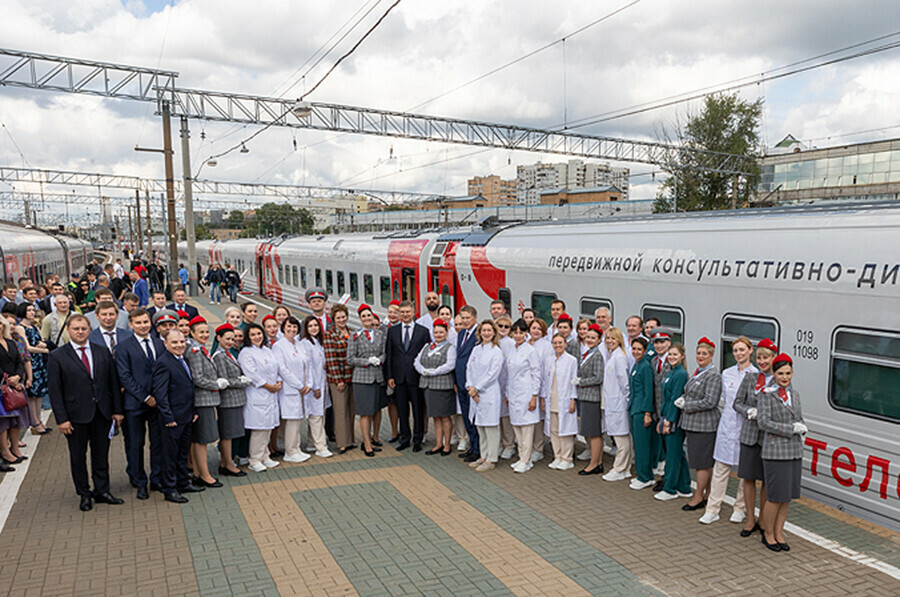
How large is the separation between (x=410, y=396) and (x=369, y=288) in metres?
9.64

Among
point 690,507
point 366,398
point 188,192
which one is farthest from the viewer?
point 188,192

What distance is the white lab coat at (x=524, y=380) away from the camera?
26.2ft

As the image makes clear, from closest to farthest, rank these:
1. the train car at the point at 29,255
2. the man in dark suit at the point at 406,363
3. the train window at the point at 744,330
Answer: the train window at the point at 744,330 < the man in dark suit at the point at 406,363 < the train car at the point at 29,255

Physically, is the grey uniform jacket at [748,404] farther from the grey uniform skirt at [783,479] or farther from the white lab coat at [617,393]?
the white lab coat at [617,393]

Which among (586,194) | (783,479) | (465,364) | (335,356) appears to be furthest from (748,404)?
(586,194)

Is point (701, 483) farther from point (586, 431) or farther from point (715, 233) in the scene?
point (715, 233)

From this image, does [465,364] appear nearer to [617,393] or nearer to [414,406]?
[414,406]

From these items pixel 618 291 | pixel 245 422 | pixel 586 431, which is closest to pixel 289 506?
pixel 245 422

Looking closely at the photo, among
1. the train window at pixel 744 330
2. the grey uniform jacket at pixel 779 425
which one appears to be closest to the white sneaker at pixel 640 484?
the train window at pixel 744 330

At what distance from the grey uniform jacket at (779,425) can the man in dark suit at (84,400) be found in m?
6.23

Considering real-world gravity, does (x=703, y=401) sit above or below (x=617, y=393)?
above

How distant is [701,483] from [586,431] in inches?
60.8

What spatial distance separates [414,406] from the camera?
883 centimetres

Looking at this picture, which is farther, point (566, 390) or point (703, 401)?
point (566, 390)
